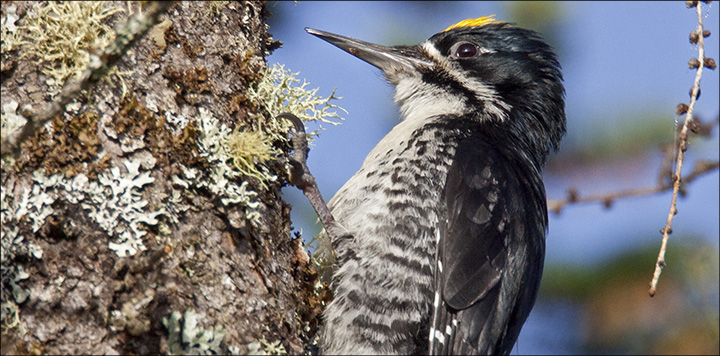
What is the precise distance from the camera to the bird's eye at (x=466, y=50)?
139 inches

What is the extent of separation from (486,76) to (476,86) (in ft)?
0.27

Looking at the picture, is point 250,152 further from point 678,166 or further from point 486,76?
point 486,76

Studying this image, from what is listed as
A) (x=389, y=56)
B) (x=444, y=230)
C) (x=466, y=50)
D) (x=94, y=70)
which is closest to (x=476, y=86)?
(x=466, y=50)

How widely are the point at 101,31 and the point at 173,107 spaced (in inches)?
10.4

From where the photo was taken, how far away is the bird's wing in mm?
2580

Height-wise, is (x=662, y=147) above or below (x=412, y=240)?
above

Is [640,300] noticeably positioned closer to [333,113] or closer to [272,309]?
[333,113]

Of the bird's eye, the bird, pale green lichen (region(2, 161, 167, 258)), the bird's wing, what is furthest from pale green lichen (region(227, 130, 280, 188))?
the bird's eye

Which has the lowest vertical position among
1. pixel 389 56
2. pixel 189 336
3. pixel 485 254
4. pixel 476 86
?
pixel 189 336

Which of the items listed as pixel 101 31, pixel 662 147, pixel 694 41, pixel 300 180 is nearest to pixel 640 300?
pixel 662 147

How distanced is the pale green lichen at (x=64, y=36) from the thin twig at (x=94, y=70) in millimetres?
612

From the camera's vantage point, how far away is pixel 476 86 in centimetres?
345

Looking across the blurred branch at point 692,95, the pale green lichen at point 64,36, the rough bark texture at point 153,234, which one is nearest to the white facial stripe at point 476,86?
the blurred branch at point 692,95

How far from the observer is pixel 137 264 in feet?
5.72
